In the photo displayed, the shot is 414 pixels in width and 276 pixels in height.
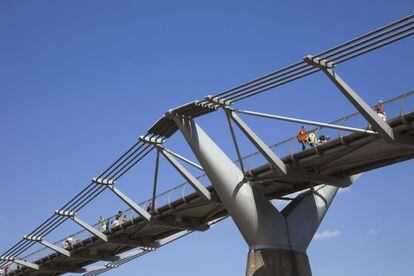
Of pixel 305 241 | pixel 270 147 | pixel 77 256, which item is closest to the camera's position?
pixel 270 147

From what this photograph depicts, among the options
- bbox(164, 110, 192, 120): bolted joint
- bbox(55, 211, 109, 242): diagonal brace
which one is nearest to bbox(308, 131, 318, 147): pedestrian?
bbox(164, 110, 192, 120): bolted joint

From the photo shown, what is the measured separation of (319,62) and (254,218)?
778 centimetres

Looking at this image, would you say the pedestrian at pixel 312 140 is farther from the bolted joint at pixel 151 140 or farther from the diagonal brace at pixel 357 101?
the bolted joint at pixel 151 140

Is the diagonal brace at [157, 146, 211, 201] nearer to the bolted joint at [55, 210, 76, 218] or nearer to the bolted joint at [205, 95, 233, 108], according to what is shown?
the bolted joint at [205, 95, 233, 108]

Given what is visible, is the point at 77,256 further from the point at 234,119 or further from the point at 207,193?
the point at 234,119

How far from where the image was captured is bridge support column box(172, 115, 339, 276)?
24.4 m

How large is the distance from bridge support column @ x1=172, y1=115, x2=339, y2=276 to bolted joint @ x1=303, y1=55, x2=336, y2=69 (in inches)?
256

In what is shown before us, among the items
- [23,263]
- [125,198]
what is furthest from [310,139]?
[23,263]

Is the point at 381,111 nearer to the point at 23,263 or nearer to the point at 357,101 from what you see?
the point at 357,101

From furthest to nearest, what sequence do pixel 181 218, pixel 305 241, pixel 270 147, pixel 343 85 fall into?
pixel 181 218
pixel 305 241
pixel 270 147
pixel 343 85

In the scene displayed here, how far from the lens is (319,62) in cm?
1953

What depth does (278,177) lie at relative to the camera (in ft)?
79.4

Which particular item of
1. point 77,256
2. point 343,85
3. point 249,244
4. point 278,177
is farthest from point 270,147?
point 77,256

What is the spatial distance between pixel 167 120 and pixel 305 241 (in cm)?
776
